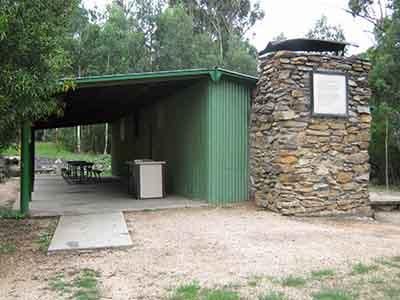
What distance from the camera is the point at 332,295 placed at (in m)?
3.47

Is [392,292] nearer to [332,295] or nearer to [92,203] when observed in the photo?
[332,295]

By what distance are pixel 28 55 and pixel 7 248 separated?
234 centimetres

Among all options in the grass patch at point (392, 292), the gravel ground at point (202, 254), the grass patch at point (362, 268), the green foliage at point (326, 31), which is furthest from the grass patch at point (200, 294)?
the green foliage at point (326, 31)

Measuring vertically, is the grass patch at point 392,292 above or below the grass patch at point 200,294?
below

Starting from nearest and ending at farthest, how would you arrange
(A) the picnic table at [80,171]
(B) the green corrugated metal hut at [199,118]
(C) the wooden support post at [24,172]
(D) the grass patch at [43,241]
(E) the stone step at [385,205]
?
(D) the grass patch at [43,241]
(C) the wooden support post at [24,172]
(B) the green corrugated metal hut at [199,118]
(E) the stone step at [385,205]
(A) the picnic table at [80,171]

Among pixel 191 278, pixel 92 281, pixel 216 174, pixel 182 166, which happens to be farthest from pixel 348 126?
pixel 92 281

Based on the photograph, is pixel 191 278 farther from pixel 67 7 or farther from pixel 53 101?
pixel 67 7

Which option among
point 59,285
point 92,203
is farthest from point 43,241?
point 92,203

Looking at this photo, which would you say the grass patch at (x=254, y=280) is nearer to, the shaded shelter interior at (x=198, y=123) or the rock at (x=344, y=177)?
the rock at (x=344, y=177)

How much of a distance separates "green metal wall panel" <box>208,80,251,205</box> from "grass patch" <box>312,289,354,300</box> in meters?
4.84

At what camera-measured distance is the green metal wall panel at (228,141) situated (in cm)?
832

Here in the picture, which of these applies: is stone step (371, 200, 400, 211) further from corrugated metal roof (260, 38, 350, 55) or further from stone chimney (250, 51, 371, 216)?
corrugated metal roof (260, 38, 350, 55)

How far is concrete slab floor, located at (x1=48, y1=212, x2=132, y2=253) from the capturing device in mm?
5172

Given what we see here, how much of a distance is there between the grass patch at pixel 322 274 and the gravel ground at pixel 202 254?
0.35 ft
